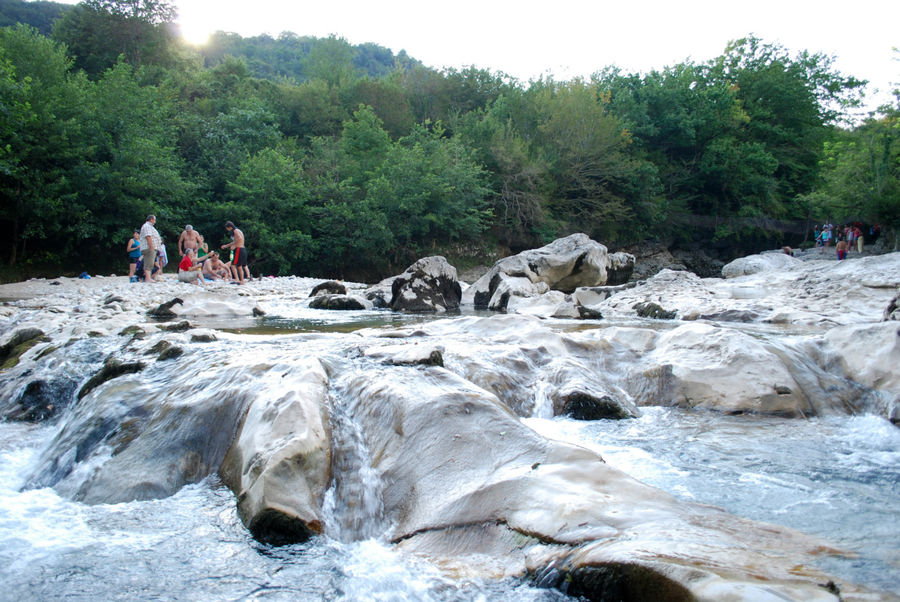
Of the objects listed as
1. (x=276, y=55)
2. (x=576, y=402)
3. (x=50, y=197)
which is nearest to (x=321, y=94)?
(x=50, y=197)

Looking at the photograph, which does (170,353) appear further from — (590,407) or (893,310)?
(893,310)

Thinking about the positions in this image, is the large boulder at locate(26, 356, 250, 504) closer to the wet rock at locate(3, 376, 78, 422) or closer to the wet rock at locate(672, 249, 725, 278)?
the wet rock at locate(3, 376, 78, 422)

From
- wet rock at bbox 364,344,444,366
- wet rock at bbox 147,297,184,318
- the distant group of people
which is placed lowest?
wet rock at bbox 147,297,184,318

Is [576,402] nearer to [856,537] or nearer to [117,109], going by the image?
[856,537]

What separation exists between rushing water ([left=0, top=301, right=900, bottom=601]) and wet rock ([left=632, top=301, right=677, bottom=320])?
6804mm

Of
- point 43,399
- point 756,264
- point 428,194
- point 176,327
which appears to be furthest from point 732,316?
point 428,194

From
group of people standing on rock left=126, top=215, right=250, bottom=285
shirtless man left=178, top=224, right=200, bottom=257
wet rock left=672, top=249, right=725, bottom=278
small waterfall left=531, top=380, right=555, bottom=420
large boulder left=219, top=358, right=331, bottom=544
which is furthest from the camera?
wet rock left=672, top=249, right=725, bottom=278

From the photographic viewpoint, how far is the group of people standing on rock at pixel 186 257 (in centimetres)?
1389

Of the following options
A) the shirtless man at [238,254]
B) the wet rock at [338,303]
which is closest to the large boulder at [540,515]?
the wet rock at [338,303]

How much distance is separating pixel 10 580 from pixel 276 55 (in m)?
92.6

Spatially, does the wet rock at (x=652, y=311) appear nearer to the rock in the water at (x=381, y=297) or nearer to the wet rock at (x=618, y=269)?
the wet rock at (x=618, y=269)

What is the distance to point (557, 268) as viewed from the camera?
1562cm

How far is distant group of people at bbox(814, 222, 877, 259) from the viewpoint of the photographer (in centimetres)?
2412

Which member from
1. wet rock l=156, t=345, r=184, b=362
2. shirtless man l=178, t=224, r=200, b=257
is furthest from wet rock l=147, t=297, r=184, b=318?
shirtless man l=178, t=224, r=200, b=257
